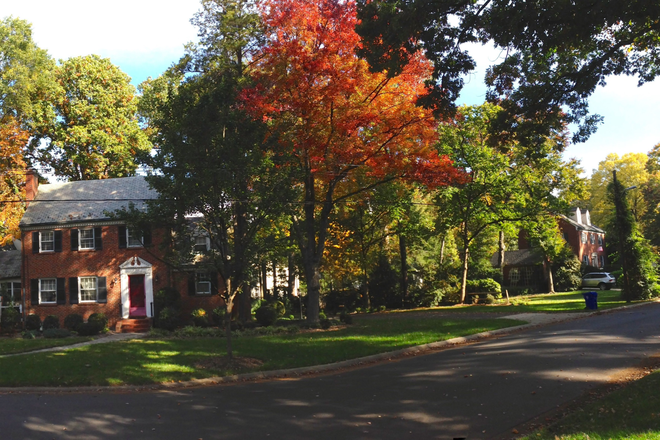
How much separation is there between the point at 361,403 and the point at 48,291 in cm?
2654

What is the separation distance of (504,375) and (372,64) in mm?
7394

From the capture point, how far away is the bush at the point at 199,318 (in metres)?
27.4

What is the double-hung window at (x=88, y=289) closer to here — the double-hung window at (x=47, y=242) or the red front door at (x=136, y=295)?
the red front door at (x=136, y=295)

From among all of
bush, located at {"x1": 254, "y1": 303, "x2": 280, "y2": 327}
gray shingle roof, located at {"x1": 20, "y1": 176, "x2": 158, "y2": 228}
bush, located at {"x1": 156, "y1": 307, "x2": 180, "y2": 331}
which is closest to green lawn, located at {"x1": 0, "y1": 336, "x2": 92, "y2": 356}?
bush, located at {"x1": 156, "y1": 307, "x2": 180, "y2": 331}

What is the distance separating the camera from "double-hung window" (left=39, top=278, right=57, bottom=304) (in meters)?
30.2

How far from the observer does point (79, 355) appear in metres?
16.0

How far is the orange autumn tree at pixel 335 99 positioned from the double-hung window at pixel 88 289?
1498 centimetres

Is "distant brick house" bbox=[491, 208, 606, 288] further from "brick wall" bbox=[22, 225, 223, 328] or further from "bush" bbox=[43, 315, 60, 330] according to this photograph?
"bush" bbox=[43, 315, 60, 330]

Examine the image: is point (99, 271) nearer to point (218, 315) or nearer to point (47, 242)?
point (47, 242)

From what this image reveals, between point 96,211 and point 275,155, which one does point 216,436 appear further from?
point 96,211

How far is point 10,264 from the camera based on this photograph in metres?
32.5

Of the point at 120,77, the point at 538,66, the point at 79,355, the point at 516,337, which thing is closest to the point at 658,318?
the point at 516,337

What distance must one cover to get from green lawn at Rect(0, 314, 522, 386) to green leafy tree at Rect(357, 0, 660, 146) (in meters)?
7.90

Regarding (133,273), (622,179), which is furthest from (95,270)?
(622,179)
